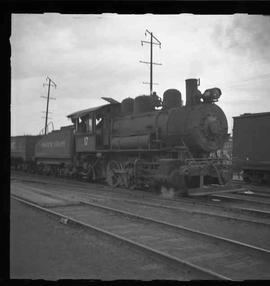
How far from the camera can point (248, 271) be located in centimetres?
539

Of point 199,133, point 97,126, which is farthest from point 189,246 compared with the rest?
point 97,126

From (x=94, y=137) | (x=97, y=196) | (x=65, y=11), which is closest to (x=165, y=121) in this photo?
(x=97, y=196)

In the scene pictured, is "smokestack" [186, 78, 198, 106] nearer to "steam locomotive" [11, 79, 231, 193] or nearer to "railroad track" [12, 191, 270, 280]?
"steam locomotive" [11, 79, 231, 193]

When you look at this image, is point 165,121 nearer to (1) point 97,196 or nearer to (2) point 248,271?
(1) point 97,196

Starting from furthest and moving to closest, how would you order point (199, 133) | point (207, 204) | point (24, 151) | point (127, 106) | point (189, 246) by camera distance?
1. point (24, 151)
2. point (127, 106)
3. point (199, 133)
4. point (207, 204)
5. point (189, 246)

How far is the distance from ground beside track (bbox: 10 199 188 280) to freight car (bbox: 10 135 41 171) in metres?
20.9

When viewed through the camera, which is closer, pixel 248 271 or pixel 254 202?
pixel 248 271

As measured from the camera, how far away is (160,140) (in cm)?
1455

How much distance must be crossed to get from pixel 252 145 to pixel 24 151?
16776mm

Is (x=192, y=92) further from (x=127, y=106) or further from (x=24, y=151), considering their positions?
(x=24, y=151)

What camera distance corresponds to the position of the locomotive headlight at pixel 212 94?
1409 centimetres

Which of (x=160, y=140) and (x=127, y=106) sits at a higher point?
(x=127, y=106)

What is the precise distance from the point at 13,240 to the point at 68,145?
14.0m

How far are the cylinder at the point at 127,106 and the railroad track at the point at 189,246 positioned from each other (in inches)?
325
